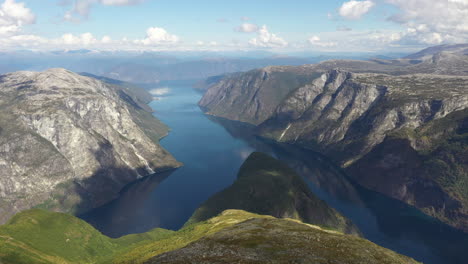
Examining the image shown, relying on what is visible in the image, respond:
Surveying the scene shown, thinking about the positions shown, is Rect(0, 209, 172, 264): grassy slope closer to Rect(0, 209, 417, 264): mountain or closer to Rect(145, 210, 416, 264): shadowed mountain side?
Rect(0, 209, 417, 264): mountain

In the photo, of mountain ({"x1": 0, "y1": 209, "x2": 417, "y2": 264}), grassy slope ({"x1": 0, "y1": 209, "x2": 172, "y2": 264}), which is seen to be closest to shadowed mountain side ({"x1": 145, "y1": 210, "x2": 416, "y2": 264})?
mountain ({"x1": 0, "y1": 209, "x2": 417, "y2": 264})

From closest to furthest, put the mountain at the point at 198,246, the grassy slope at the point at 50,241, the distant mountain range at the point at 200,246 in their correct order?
the distant mountain range at the point at 200,246 → the mountain at the point at 198,246 → the grassy slope at the point at 50,241

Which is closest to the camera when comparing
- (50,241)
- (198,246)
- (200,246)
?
(200,246)

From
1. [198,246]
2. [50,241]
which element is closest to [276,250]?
[198,246]

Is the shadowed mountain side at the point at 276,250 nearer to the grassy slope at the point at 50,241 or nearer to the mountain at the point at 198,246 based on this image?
the mountain at the point at 198,246

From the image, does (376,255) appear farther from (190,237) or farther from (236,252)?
(190,237)

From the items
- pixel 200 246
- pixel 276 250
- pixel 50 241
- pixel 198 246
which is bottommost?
pixel 50 241

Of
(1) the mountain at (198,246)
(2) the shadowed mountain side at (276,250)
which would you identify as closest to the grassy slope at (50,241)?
(1) the mountain at (198,246)

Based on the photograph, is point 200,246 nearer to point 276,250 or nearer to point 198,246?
point 198,246

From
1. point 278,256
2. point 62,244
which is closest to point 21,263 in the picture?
point 62,244
